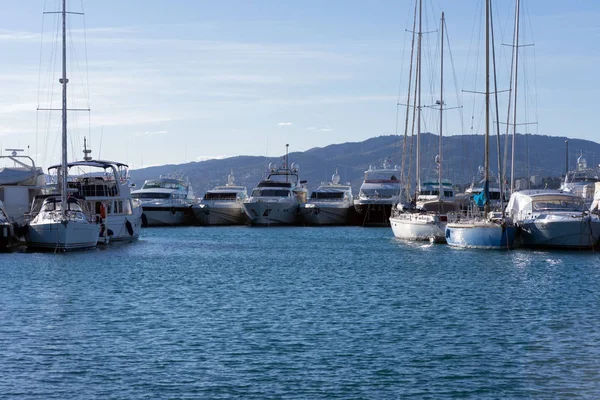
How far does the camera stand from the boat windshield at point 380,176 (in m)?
99.4

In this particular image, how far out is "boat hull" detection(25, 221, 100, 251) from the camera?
2035 inches

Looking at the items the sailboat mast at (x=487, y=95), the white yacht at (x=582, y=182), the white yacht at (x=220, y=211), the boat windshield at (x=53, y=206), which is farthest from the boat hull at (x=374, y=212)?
the boat windshield at (x=53, y=206)

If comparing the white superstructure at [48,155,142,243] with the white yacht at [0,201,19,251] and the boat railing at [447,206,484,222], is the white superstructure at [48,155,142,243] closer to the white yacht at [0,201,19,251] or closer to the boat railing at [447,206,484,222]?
the white yacht at [0,201,19,251]

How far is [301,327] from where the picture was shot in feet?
92.2

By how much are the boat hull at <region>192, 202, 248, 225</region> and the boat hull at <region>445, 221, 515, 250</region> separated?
4273 cm

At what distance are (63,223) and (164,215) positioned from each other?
136 ft

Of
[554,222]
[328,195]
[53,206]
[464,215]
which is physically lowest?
[554,222]

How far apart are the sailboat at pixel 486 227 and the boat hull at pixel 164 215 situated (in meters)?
40.1

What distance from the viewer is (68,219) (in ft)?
172

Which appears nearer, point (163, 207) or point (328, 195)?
point (163, 207)

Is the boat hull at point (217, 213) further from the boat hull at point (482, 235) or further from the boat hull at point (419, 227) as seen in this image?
the boat hull at point (482, 235)

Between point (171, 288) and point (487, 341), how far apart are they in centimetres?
1556

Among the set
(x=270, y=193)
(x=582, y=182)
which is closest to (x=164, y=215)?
(x=270, y=193)

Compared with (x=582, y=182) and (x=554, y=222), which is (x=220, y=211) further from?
(x=554, y=222)
